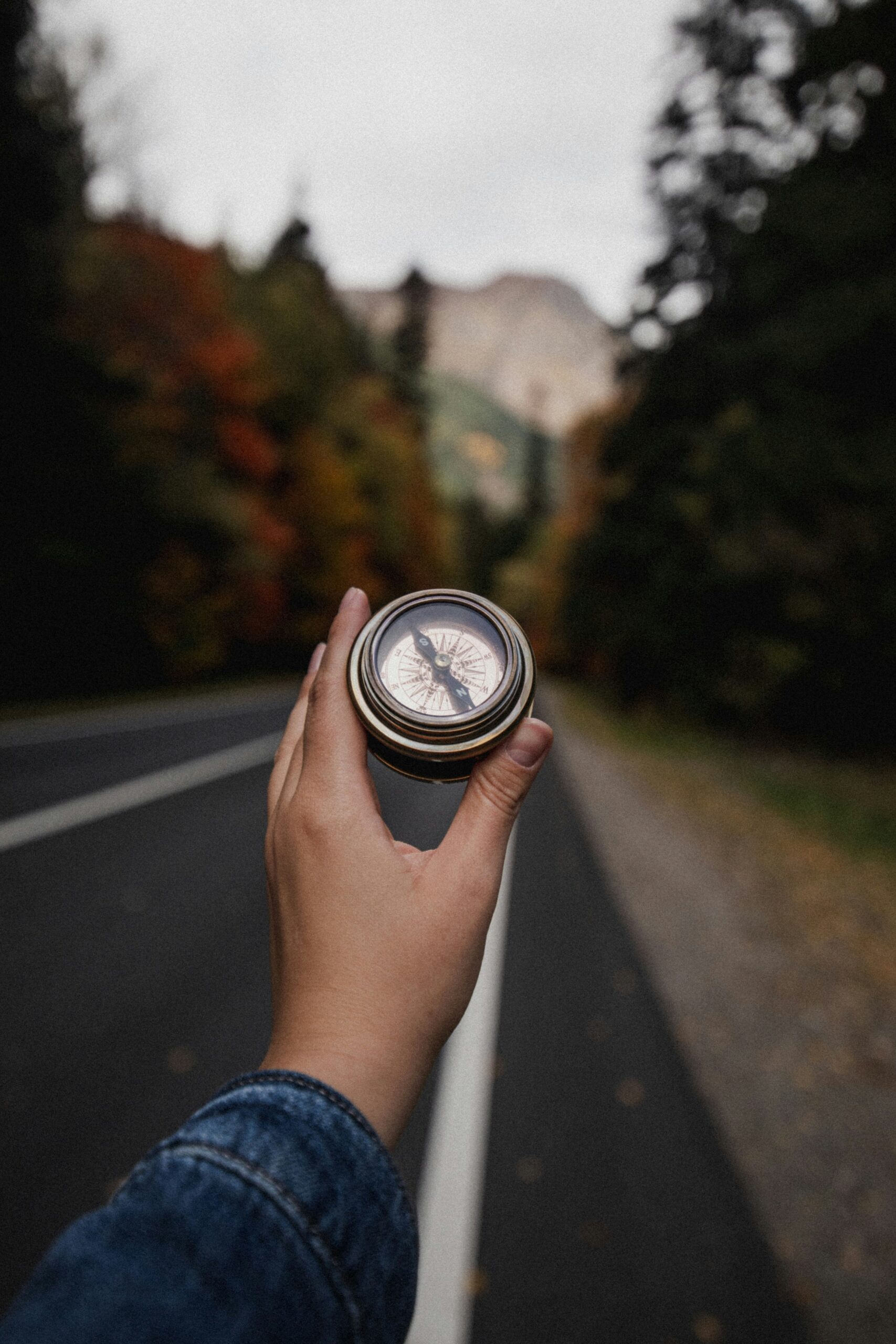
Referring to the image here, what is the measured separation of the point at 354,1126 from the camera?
769 mm

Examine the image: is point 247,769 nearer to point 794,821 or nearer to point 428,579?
point 794,821

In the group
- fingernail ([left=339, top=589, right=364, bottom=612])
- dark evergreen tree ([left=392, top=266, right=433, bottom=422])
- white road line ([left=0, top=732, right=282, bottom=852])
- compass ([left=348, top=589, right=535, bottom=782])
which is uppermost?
dark evergreen tree ([left=392, top=266, right=433, bottom=422])

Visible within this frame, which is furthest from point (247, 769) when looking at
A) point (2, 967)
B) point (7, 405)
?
point (7, 405)

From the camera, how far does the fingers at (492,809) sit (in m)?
1.05

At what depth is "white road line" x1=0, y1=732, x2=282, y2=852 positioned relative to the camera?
21.3ft

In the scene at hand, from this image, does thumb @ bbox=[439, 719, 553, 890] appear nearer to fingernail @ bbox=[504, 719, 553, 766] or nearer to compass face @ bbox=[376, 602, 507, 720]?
fingernail @ bbox=[504, 719, 553, 766]

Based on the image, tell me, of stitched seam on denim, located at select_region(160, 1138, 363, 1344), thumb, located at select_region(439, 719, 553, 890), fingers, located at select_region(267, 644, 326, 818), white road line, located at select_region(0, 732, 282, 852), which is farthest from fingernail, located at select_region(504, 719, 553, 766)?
white road line, located at select_region(0, 732, 282, 852)

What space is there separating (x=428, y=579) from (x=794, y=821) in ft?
88.4

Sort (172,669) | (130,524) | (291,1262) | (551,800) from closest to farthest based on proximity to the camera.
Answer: (291,1262) < (551,800) < (130,524) < (172,669)

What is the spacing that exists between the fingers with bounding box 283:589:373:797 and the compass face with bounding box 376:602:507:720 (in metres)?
0.07

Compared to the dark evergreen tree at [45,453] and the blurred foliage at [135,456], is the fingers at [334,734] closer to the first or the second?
the blurred foliage at [135,456]

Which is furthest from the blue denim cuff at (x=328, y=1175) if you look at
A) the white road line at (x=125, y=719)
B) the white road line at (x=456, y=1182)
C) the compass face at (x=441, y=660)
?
the white road line at (x=125, y=719)

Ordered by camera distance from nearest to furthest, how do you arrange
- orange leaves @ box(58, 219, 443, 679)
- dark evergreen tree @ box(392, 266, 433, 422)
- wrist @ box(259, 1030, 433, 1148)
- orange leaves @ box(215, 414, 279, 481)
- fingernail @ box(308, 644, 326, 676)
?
1. wrist @ box(259, 1030, 433, 1148)
2. fingernail @ box(308, 644, 326, 676)
3. orange leaves @ box(58, 219, 443, 679)
4. orange leaves @ box(215, 414, 279, 481)
5. dark evergreen tree @ box(392, 266, 433, 422)

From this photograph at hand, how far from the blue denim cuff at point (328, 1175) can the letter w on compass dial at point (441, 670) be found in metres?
0.61
